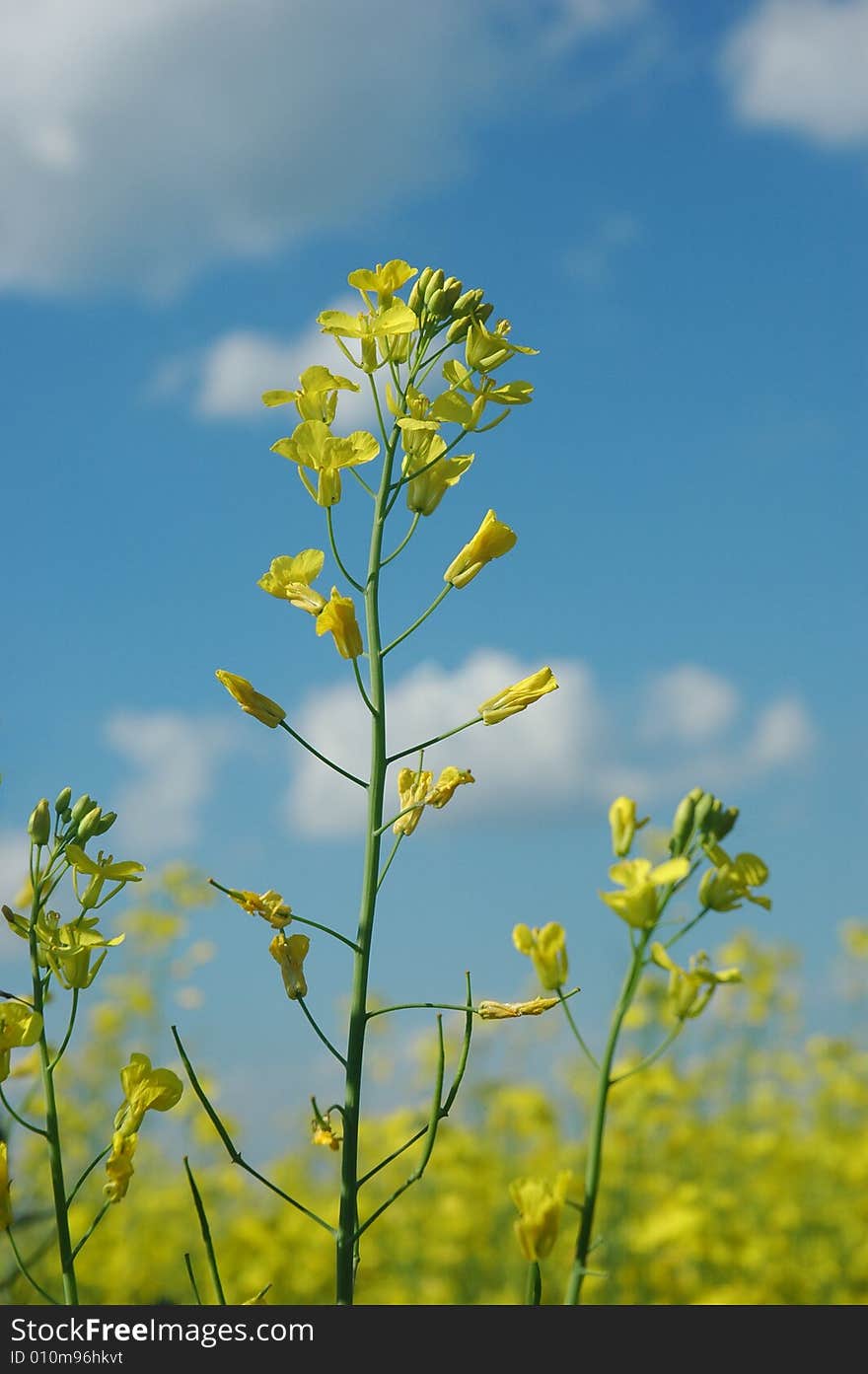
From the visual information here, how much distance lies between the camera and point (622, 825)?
124 cm

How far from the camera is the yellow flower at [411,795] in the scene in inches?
53.2

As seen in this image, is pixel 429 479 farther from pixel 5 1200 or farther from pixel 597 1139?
pixel 5 1200

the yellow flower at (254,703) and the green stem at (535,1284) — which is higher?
the yellow flower at (254,703)

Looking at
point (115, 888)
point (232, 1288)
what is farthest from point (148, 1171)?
point (115, 888)

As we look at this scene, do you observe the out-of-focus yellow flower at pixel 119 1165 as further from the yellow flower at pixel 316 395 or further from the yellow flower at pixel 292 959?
the yellow flower at pixel 316 395

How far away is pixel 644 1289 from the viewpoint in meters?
3.44

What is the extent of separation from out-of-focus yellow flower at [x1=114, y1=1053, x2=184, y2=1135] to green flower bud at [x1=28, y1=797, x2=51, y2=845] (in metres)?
0.25

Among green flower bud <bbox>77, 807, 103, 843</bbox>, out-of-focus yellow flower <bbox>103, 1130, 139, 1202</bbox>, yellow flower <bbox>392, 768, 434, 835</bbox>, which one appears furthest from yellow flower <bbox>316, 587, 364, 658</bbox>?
out-of-focus yellow flower <bbox>103, 1130, 139, 1202</bbox>

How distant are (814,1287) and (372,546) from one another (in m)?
3.39

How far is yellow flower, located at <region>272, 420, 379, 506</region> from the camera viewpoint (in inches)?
56.3

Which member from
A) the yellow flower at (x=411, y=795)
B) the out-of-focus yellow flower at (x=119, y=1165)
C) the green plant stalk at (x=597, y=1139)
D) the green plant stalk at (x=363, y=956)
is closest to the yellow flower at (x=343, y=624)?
the green plant stalk at (x=363, y=956)

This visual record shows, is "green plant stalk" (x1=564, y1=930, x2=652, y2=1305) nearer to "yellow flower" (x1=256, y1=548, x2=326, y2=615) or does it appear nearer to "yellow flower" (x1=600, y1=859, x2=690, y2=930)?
"yellow flower" (x1=600, y1=859, x2=690, y2=930)

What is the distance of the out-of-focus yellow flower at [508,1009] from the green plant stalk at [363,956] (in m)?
0.15
